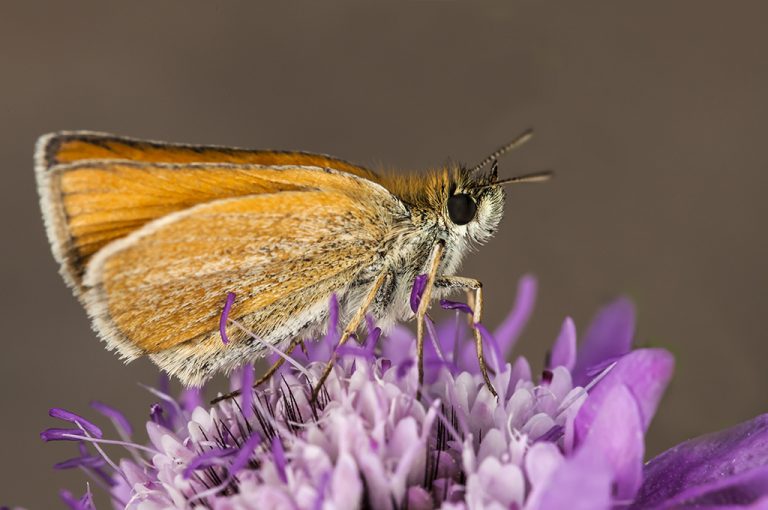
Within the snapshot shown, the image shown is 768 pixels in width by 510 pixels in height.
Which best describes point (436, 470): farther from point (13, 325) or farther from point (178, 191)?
point (13, 325)

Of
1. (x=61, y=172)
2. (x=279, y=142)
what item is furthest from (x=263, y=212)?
(x=279, y=142)

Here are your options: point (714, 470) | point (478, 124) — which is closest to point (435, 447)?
point (714, 470)

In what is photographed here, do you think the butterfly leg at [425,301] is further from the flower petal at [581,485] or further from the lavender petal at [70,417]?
the lavender petal at [70,417]

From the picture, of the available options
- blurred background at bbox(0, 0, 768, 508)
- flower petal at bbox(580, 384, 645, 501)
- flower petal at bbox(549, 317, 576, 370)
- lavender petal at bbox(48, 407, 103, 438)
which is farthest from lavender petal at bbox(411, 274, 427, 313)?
blurred background at bbox(0, 0, 768, 508)

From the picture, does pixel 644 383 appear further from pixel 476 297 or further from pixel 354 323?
pixel 354 323

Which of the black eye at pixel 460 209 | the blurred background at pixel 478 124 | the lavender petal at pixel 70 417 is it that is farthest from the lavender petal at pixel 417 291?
the blurred background at pixel 478 124

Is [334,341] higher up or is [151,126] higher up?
[151,126]
